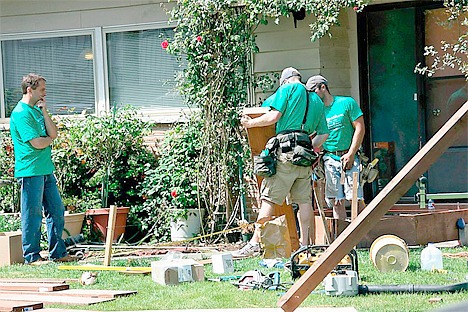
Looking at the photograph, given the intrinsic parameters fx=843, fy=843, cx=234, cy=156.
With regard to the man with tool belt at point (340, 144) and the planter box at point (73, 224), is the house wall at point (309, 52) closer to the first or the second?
the man with tool belt at point (340, 144)

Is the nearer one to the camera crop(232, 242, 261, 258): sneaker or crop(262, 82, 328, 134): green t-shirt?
crop(262, 82, 328, 134): green t-shirt

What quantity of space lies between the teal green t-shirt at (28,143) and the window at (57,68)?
293 cm

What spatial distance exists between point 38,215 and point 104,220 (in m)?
1.95

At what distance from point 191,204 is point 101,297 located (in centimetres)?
409

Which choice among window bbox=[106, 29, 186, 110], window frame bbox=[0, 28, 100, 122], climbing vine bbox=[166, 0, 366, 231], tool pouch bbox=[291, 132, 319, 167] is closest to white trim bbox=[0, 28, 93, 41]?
window frame bbox=[0, 28, 100, 122]

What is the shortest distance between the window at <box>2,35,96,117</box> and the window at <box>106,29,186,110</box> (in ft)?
1.10

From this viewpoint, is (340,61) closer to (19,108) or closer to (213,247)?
(213,247)

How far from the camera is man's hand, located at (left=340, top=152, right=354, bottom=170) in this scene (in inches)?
341

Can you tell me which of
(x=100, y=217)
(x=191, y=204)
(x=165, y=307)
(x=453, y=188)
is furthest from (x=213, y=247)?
(x=165, y=307)

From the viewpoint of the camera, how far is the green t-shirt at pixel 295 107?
8.09 meters

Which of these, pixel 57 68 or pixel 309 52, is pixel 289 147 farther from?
pixel 57 68

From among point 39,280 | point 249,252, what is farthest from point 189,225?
point 39,280

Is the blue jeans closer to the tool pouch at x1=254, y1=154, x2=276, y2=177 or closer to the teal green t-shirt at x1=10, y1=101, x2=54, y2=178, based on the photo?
the teal green t-shirt at x1=10, y1=101, x2=54, y2=178

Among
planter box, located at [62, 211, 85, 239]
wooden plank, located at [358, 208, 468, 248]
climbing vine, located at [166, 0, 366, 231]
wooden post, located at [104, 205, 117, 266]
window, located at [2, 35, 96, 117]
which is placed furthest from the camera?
window, located at [2, 35, 96, 117]
